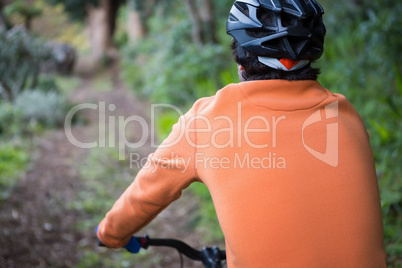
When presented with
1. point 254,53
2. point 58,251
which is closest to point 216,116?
point 254,53

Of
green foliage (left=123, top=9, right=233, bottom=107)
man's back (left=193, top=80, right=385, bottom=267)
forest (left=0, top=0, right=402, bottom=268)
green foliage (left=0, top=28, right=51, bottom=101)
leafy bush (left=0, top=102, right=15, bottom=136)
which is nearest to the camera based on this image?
man's back (left=193, top=80, right=385, bottom=267)

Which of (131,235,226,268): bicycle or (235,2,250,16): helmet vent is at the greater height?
(235,2,250,16): helmet vent

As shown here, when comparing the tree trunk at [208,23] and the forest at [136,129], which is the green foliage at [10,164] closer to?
the forest at [136,129]

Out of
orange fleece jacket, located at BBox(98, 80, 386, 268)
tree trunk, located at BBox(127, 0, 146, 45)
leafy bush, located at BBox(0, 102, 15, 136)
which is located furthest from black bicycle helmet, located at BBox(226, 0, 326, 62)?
tree trunk, located at BBox(127, 0, 146, 45)

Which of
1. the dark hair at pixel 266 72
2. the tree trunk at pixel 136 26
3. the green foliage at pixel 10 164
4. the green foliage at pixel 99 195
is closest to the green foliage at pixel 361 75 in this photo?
the green foliage at pixel 99 195

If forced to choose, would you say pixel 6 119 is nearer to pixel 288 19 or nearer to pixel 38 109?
pixel 38 109

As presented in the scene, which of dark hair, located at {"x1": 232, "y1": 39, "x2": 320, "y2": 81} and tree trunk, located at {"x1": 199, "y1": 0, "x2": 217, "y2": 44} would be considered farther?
tree trunk, located at {"x1": 199, "y1": 0, "x2": 217, "y2": 44}

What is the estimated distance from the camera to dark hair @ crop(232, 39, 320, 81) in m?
1.47

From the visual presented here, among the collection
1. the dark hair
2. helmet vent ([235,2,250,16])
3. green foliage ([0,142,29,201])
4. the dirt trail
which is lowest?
the dirt trail

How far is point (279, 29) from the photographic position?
153 cm

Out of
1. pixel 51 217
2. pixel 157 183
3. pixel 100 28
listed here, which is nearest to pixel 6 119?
pixel 51 217

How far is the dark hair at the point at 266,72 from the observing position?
4.83ft

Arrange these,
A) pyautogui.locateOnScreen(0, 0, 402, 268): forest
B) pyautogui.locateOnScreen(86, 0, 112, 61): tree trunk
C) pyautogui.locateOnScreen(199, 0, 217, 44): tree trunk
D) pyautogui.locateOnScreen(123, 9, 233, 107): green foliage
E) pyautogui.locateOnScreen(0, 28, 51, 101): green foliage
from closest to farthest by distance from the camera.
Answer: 1. pyautogui.locateOnScreen(0, 0, 402, 268): forest
2. pyautogui.locateOnScreen(123, 9, 233, 107): green foliage
3. pyautogui.locateOnScreen(199, 0, 217, 44): tree trunk
4. pyautogui.locateOnScreen(0, 28, 51, 101): green foliage
5. pyautogui.locateOnScreen(86, 0, 112, 61): tree trunk

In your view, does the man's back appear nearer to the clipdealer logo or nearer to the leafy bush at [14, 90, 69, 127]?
the clipdealer logo
